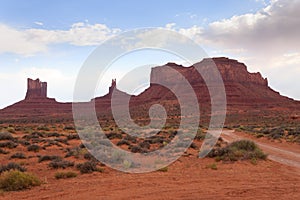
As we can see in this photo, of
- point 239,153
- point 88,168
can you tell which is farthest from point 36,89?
point 88,168

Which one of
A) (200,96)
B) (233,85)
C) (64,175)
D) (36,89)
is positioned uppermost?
(233,85)

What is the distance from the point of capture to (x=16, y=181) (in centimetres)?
979

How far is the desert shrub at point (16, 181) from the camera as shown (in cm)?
968

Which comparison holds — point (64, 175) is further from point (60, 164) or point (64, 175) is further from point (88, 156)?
point (88, 156)

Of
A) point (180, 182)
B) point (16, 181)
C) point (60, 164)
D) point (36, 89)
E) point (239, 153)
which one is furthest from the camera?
point (36, 89)

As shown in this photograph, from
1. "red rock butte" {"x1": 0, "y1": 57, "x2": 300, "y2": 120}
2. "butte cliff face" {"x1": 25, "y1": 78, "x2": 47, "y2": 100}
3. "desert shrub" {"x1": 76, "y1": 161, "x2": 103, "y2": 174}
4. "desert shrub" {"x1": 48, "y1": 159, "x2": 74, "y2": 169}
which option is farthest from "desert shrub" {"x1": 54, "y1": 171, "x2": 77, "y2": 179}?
"butte cliff face" {"x1": 25, "y1": 78, "x2": 47, "y2": 100}

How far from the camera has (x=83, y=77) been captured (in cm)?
1332

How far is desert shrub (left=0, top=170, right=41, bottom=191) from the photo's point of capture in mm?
9680

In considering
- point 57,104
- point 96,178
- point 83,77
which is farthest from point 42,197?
point 57,104

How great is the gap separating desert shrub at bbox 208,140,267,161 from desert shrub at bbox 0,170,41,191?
28.7 feet

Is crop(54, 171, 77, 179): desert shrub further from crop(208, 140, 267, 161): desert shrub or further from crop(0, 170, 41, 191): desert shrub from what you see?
crop(208, 140, 267, 161): desert shrub

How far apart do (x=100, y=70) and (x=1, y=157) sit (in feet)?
22.2

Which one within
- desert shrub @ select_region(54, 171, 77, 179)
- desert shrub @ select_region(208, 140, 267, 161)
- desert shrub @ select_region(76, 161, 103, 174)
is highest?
desert shrub @ select_region(208, 140, 267, 161)

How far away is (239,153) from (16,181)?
406 inches
